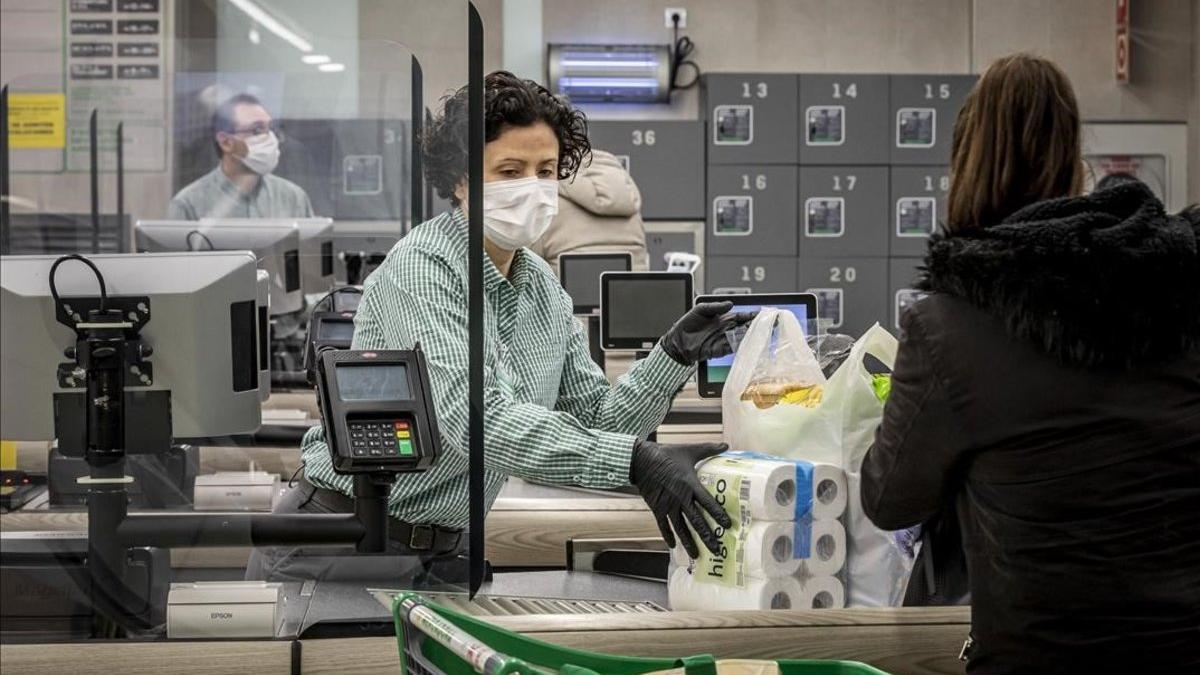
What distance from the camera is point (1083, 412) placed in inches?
68.1

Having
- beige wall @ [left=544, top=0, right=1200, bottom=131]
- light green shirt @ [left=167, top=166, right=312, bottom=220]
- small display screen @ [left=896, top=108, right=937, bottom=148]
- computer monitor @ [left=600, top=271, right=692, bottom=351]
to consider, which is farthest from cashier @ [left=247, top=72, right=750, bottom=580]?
beige wall @ [left=544, top=0, right=1200, bottom=131]

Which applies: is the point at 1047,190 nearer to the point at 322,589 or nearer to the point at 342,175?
A: the point at 322,589

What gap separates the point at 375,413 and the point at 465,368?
18cm

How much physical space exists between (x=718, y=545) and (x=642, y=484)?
0.14 meters

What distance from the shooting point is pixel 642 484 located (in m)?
2.20

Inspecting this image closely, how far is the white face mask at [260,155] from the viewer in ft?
20.8

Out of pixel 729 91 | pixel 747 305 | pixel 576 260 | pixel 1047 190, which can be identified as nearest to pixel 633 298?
pixel 747 305

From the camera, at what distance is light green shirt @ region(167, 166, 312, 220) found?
6.07m

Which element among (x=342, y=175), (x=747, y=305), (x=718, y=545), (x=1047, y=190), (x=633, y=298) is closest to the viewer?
(x=1047, y=190)

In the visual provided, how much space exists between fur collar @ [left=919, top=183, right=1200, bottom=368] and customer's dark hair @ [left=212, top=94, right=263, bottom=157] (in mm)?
5147

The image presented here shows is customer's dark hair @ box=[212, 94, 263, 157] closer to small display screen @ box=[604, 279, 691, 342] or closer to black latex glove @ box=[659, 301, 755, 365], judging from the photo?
small display screen @ box=[604, 279, 691, 342]

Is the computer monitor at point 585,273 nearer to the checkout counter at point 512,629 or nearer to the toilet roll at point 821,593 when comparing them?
the checkout counter at point 512,629

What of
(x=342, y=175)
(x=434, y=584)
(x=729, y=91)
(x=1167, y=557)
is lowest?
(x=434, y=584)

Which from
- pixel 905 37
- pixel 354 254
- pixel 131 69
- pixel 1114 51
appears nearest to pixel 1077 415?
pixel 354 254
